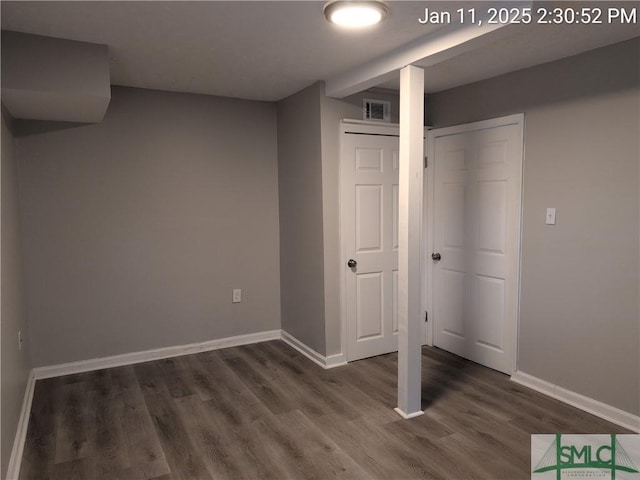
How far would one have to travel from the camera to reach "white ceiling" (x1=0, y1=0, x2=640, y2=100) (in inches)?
86.4

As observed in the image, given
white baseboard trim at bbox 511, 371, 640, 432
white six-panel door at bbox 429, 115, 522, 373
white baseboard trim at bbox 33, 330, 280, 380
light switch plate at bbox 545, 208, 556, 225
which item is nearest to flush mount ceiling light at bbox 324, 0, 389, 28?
white six-panel door at bbox 429, 115, 522, 373

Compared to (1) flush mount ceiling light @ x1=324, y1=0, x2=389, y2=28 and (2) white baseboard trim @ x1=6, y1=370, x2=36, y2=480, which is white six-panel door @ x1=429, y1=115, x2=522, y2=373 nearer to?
(1) flush mount ceiling light @ x1=324, y1=0, x2=389, y2=28

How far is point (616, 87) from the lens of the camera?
2660mm

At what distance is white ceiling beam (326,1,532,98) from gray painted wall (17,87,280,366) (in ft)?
4.13

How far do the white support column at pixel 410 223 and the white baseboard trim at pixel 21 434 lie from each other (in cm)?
213

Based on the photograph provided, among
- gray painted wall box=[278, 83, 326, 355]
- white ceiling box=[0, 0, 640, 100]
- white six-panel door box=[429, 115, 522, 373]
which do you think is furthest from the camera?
gray painted wall box=[278, 83, 326, 355]

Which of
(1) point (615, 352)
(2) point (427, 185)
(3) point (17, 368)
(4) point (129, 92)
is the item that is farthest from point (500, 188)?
(3) point (17, 368)

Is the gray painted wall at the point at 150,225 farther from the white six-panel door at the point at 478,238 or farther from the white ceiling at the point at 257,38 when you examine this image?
the white six-panel door at the point at 478,238

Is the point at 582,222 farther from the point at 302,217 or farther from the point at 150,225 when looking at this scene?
the point at 150,225

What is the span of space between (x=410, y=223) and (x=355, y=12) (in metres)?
1.20

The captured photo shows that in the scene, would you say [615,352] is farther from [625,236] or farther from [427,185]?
[427,185]

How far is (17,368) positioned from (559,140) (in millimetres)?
3620

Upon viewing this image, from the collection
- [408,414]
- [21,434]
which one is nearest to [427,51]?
[408,414]

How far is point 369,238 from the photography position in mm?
3820
